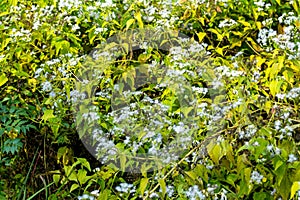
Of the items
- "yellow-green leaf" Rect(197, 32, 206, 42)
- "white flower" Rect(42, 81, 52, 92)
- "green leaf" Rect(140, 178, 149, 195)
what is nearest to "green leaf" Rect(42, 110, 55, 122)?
"white flower" Rect(42, 81, 52, 92)

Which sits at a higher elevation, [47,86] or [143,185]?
[47,86]

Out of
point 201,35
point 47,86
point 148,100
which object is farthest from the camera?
point 201,35

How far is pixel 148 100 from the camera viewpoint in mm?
1872

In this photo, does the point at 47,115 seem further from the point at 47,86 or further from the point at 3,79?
the point at 3,79

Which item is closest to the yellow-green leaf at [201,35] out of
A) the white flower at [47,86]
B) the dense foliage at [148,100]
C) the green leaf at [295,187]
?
the dense foliage at [148,100]

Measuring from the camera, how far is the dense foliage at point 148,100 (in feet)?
5.59

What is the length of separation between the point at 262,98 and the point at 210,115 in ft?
0.75

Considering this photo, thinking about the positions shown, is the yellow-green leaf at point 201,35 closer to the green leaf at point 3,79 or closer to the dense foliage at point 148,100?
the dense foliage at point 148,100

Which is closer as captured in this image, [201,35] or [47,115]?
[47,115]

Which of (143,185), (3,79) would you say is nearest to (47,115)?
(3,79)

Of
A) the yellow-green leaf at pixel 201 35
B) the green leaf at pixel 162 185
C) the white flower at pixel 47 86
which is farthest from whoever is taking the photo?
the yellow-green leaf at pixel 201 35

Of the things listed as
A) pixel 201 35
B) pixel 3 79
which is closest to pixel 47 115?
pixel 3 79

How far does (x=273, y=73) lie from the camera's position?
1.91 meters

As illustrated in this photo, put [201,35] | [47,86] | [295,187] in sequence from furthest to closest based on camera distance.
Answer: [201,35], [47,86], [295,187]
